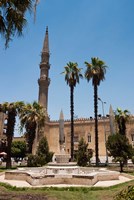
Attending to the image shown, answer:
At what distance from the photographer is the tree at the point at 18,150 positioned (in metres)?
47.8

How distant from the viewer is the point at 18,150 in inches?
1895

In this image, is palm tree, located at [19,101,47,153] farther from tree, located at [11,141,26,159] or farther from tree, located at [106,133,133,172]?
tree, located at [11,141,26,159]

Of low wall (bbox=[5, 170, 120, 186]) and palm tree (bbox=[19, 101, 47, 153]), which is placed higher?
palm tree (bbox=[19, 101, 47, 153])

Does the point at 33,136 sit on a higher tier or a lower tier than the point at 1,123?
lower

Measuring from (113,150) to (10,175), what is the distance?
1137 cm

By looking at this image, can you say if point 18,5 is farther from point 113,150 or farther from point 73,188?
point 113,150

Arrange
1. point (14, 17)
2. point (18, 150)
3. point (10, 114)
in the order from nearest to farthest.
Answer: point (14, 17) → point (10, 114) → point (18, 150)

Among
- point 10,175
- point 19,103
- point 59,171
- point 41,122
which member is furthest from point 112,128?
point 10,175

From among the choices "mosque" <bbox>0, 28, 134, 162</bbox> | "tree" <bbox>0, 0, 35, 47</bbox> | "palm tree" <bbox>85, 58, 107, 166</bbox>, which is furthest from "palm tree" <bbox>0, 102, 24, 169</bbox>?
"mosque" <bbox>0, 28, 134, 162</bbox>

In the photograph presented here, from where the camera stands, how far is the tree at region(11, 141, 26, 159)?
157 ft

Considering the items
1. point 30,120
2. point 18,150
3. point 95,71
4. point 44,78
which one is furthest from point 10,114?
point 44,78

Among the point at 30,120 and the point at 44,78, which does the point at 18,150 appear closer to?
the point at 44,78

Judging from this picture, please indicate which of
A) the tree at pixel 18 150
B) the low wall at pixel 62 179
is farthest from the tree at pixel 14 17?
the tree at pixel 18 150

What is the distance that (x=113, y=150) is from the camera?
23.1 metres
